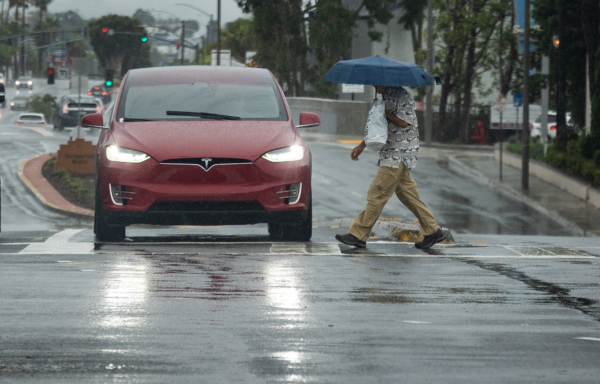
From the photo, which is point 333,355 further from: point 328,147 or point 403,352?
point 328,147

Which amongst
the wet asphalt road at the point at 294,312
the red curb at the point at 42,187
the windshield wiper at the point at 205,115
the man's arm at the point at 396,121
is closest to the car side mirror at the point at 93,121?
the windshield wiper at the point at 205,115

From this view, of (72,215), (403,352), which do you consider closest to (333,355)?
(403,352)

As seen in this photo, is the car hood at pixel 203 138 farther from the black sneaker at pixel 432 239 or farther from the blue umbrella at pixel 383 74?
the black sneaker at pixel 432 239

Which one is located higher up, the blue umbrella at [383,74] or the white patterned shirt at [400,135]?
the blue umbrella at [383,74]

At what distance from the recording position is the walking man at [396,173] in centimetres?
959

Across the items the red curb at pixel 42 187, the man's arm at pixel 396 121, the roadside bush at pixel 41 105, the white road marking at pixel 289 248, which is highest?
the roadside bush at pixel 41 105

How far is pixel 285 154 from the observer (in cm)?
985

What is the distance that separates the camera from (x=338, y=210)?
23.2 m

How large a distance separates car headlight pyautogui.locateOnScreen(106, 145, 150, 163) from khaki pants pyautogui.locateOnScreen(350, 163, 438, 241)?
6.88 feet

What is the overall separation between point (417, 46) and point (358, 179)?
27400 mm

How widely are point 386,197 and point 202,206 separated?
→ 1.74m

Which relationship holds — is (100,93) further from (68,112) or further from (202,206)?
(202,206)

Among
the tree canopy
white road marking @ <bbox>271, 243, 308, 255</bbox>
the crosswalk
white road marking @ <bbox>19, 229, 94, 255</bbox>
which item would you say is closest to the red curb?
white road marking @ <bbox>19, 229, 94, 255</bbox>

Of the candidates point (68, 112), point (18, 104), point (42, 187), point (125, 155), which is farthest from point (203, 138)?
point (18, 104)
